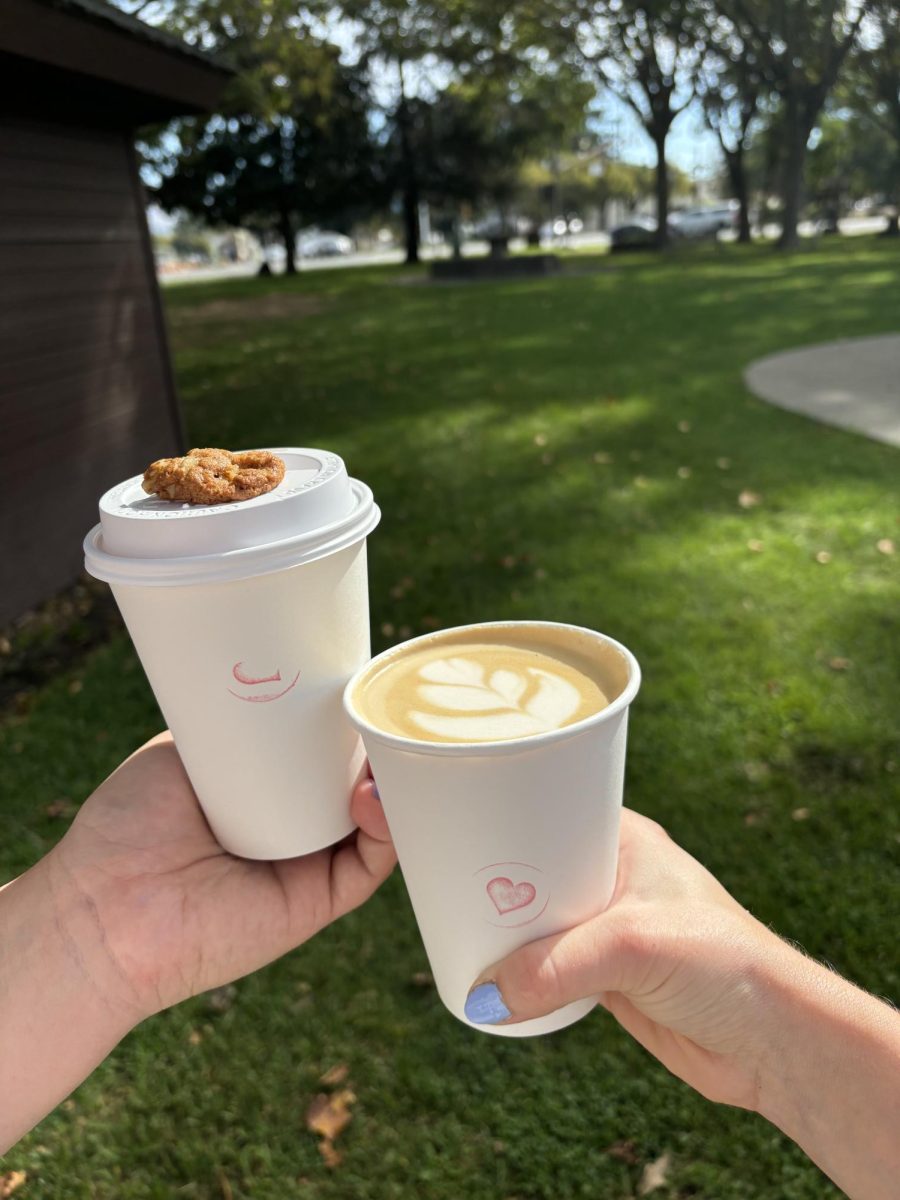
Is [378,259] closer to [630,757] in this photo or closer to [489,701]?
[630,757]

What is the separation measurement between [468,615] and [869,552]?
2.60 m

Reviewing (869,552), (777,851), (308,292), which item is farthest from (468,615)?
(308,292)

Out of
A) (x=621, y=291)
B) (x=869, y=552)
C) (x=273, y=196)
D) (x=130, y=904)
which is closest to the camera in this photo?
(x=130, y=904)

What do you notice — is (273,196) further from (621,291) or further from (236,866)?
(236,866)

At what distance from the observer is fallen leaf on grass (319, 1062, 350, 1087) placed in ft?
9.11

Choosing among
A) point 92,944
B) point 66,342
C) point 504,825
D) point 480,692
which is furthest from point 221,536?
point 66,342

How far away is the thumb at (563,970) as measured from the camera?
154 centimetres

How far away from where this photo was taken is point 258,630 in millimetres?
1542

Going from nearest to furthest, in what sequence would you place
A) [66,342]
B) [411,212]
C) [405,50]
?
[66,342] < [405,50] < [411,212]

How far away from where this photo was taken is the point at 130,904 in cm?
181

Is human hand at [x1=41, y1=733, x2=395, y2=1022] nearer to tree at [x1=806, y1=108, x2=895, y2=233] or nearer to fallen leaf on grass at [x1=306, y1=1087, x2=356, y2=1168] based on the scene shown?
fallen leaf on grass at [x1=306, y1=1087, x2=356, y2=1168]

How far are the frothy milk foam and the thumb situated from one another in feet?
1.33

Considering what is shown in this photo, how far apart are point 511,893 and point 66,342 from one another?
635cm

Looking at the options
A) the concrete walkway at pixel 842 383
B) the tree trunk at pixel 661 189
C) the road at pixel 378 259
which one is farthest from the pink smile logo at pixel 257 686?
the road at pixel 378 259
